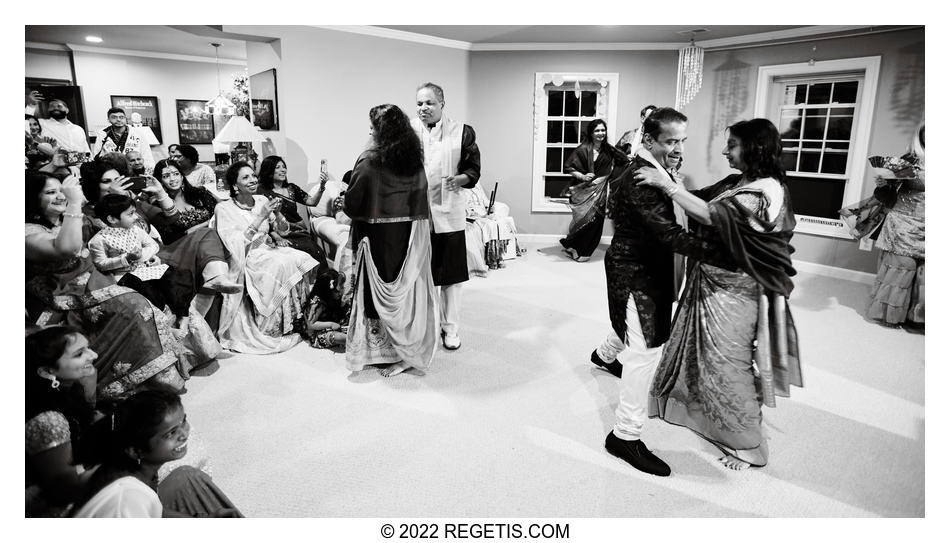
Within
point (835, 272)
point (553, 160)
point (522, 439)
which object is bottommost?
point (522, 439)

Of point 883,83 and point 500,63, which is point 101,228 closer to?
point 500,63

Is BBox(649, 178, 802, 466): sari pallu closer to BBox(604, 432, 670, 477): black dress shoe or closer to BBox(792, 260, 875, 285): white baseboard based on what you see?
BBox(604, 432, 670, 477): black dress shoe

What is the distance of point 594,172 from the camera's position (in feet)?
18.7

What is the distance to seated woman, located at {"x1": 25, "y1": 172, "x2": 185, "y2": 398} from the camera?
1727 millimetres

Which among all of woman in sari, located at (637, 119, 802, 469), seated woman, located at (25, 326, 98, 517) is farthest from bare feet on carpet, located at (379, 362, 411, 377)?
seated woman, located at (25, 326, 98, 517)

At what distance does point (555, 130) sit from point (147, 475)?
5685mm

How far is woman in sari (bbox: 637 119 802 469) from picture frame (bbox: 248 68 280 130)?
363 cm

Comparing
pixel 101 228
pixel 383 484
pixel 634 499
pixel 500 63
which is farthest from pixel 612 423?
pixel 500 63

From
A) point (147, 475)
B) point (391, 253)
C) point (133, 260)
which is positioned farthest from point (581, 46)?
point (147, 475)

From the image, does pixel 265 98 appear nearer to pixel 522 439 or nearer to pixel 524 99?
pixel 524 99

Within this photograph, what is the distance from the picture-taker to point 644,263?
2.05m

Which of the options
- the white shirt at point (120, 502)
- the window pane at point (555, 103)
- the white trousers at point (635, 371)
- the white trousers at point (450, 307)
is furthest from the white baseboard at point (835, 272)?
the white shirt at point (120, 502)

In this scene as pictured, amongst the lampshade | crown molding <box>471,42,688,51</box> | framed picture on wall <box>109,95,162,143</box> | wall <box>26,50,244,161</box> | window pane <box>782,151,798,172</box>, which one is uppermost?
crown molding <box>471,42,688,51</box>

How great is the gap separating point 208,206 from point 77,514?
2455 millimetres
